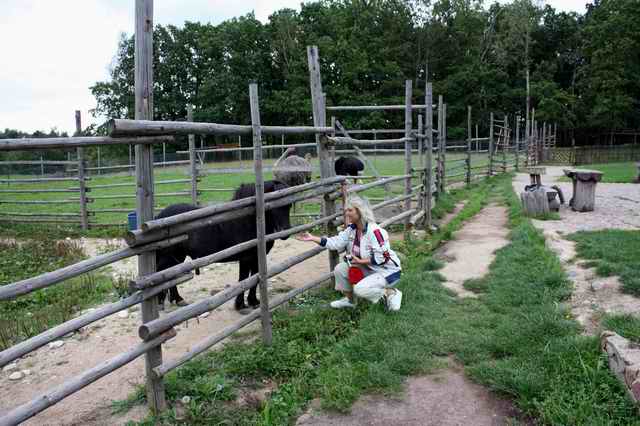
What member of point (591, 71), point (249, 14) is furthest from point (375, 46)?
point (591, 71)

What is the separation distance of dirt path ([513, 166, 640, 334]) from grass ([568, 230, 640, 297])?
0.09 m

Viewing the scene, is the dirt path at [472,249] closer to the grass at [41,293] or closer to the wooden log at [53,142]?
the wooden log at [53,142]

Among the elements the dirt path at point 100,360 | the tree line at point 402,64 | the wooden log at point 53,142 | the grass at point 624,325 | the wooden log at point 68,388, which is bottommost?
the dirt path at point 100,360

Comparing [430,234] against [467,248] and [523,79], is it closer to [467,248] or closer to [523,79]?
[467,248]

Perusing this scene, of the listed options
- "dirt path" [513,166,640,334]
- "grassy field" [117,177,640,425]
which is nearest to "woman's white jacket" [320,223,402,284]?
"grassy field" [117,177,640,425]

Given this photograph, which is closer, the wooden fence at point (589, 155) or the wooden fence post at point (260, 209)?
the wooden fence post at point (260, 209)

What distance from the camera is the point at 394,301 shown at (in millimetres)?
4547

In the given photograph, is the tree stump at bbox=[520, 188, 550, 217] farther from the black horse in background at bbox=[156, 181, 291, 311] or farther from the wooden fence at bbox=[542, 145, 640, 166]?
the wooden fence at bbox=[542, 145, 640, 166]

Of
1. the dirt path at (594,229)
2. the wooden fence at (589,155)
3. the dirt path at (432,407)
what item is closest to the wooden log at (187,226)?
the dirt path at (432,407)

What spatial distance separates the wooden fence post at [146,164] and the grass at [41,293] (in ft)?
7.00

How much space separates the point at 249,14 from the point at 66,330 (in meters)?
49.9

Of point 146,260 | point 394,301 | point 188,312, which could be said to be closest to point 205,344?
point 188,312

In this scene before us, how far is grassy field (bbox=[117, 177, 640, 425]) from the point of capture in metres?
2.96

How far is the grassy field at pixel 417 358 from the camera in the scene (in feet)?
9.71
